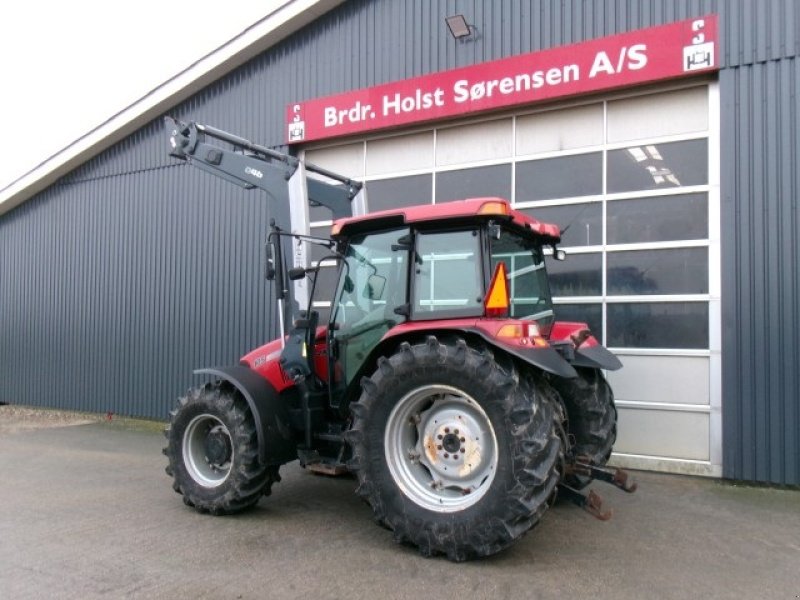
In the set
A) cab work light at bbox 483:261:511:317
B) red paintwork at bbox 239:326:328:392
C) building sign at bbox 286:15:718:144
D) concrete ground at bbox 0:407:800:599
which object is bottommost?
concrete ground at bbox 0:407:800:599

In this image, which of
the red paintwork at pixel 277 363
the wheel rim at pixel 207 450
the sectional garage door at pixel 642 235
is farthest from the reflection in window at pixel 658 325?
the wheel rim at pixel 207 450

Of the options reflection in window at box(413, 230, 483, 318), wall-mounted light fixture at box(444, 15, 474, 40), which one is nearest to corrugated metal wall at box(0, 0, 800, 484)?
wall-mounted light fixture at box(444, 15, 474, 40)

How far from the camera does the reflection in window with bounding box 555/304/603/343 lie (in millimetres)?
7430

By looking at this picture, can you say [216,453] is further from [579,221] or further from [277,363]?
[579,221]

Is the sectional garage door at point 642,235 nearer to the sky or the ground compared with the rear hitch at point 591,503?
nearer to the sky

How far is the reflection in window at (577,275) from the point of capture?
7.47 m

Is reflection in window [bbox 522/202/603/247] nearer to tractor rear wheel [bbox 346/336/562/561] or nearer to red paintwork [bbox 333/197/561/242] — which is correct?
red paintwork [bbox 333/197/561/242]

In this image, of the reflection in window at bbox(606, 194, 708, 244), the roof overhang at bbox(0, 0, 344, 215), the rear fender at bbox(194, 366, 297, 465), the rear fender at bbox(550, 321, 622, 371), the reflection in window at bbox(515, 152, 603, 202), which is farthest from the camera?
the roof overhang at bbox(0, 0, 344, 215)

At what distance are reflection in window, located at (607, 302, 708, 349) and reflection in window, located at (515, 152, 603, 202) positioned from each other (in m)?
1.45

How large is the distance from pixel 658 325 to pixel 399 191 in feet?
12.4

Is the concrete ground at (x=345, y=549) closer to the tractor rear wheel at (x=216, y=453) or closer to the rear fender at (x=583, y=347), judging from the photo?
the tractor rear wheel at (x=216, y=453)

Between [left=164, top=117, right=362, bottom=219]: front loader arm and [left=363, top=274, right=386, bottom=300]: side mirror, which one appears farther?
[left=164, top=117, right=362, bottom=219]: front loader arm

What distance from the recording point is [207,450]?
5426 millimetres

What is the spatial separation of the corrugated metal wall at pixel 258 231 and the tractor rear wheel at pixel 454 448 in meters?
2.33
